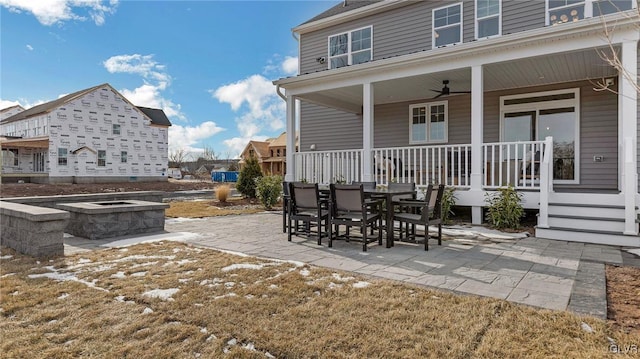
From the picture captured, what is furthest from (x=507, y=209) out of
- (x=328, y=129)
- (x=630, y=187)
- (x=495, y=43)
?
(x=328, y=129)

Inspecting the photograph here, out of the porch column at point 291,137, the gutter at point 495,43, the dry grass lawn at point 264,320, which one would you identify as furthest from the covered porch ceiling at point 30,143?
the dry grass lawn at point 264,320

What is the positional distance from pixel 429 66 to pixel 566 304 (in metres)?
5.96

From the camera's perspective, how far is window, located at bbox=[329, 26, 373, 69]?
11.8m

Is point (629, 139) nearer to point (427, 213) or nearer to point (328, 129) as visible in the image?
point (427, 213)

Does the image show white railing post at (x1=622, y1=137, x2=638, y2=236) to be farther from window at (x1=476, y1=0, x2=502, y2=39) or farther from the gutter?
window at (x1=476, y1=0, x2=502, y2=39)

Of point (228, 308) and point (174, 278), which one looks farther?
point (174, 278)

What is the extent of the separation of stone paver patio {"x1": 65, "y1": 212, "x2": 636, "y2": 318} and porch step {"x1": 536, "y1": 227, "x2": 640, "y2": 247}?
0.61 ft

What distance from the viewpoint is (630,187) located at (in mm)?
5402

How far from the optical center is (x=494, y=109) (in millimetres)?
9625

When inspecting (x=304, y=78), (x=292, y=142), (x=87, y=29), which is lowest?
(x=292, y=142)

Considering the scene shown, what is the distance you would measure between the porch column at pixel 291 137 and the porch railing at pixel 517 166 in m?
4.76

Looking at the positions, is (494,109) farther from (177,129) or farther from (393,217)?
(177,129)

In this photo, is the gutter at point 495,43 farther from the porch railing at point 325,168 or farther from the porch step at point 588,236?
the porch step at point 588,236

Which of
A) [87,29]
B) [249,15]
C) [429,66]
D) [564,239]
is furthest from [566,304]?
[87,29]
